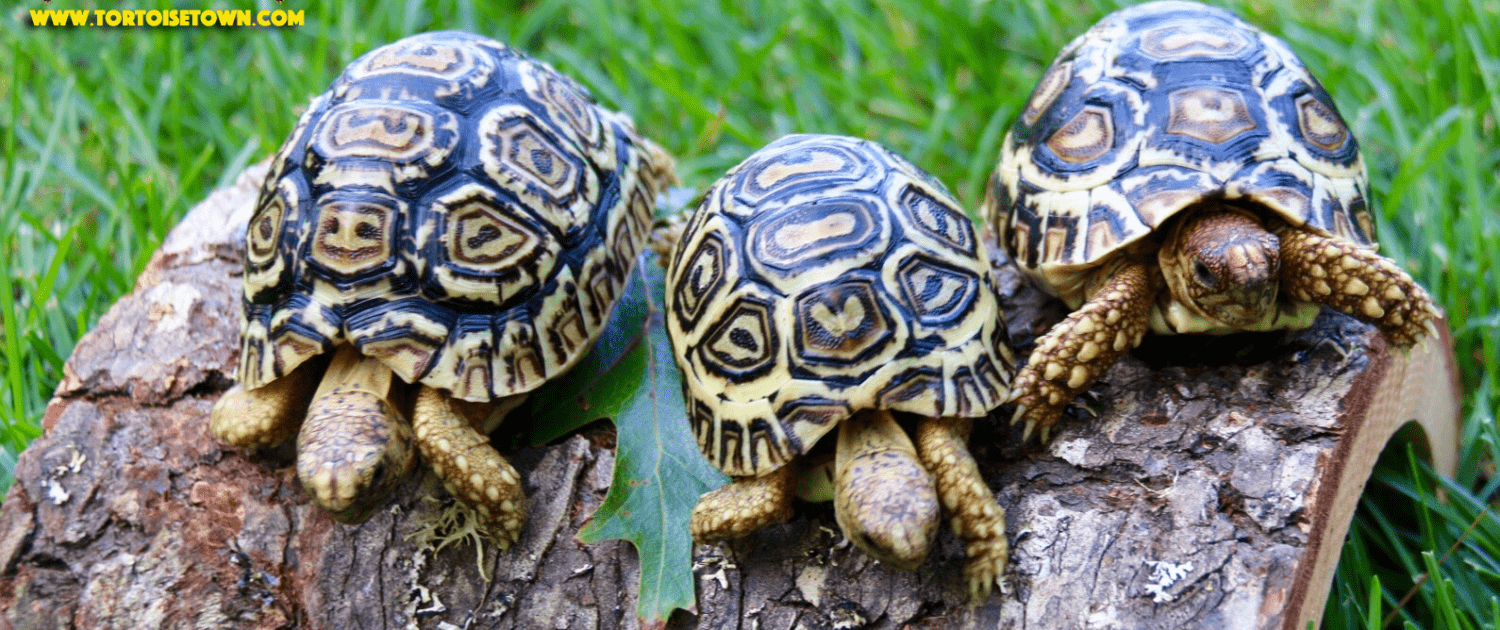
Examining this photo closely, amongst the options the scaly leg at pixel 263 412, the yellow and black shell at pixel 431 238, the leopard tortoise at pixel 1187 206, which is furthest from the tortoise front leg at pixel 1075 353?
the scaly leg at pixel 263 412

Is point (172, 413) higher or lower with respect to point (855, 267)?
lower

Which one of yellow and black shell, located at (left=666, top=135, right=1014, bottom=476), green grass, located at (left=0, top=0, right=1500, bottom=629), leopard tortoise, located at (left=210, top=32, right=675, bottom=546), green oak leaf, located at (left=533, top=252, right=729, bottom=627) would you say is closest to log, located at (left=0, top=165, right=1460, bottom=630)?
green oak leaf, located at (left=533, top=252, right=729, bottom=627)

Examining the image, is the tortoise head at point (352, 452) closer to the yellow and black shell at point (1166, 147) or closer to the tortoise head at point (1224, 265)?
the yellow and black shell at point (1166, 147)

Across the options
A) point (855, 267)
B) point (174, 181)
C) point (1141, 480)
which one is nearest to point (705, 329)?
point (855, 267)

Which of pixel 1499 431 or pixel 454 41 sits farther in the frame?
pixel 1499 431

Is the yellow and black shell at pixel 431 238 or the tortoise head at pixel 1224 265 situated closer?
the tortoise head at pixel 1224 265

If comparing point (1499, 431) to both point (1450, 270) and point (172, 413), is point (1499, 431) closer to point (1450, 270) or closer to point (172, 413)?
point (1450, 270)

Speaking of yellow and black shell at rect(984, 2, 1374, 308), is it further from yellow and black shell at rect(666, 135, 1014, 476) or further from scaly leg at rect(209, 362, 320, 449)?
scaly leg at rect(209, 362, 320, 449)

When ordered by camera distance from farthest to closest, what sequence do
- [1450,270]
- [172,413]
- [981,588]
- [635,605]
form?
[1450,270] → [172,413] → [635,605] → [981,588]
